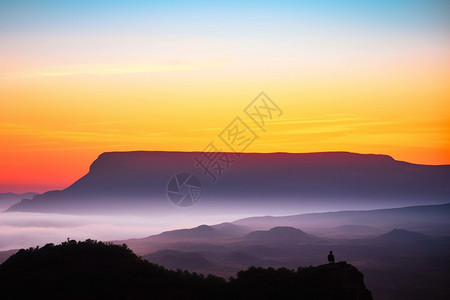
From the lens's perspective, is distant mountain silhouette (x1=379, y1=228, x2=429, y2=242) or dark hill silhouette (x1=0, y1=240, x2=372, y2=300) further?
distant mountain silhouette (x1=379, y1=228, x2=429, y2=242)

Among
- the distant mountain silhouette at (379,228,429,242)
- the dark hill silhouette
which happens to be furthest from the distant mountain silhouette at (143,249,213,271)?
the distant mountain silhouette at (379,228,429,242)

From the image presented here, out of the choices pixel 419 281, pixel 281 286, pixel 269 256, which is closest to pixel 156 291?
pixel 281 286

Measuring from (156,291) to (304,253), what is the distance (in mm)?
122749

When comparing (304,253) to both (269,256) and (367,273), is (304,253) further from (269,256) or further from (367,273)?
(367,273)

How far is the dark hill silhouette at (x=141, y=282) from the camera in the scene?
41.7 m

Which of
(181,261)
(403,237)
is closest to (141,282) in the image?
(181,261)

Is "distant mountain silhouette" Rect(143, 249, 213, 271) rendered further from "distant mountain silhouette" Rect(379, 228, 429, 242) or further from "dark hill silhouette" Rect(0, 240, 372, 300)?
"distant mountain silhouette" Rect(379, 228, 429, 242)

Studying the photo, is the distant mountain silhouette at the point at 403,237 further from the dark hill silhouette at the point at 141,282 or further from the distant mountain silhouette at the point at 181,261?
the dark hill silhouette at the point at 141,282

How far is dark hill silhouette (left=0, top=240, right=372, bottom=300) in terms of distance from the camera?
41.7 metres

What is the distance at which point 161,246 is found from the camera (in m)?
179

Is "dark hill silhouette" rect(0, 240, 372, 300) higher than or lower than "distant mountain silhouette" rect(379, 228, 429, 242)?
lower

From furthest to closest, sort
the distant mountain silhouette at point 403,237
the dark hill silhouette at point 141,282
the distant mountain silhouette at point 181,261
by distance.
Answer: the distant mountain silhouette at point 403,237
the distant mountain silhouette at point 181,261
the dark hill silhouette at point 141,282

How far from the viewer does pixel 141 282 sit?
4369cm

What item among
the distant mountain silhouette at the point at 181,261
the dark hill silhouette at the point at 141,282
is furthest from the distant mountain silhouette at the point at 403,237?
the dark hill silhouette at the point at 141,282
